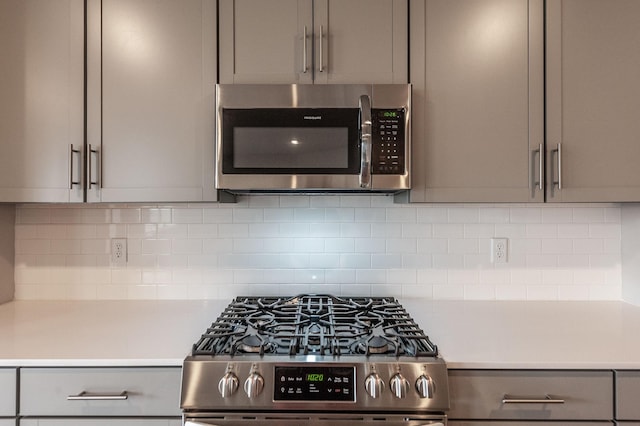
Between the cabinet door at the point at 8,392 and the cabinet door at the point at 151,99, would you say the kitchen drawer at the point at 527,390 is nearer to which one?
the cabinet door at the point at 151,99

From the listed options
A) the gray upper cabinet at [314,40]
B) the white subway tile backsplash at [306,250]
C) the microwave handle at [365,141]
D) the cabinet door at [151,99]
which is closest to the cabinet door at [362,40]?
the gray upper cabinet at [314,40]

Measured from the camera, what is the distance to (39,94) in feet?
4.88

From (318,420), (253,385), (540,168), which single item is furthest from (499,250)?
(253,385)

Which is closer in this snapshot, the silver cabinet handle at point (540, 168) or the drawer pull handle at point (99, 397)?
the drawer pull handle at point (99, 397)

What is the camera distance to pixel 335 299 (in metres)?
1.71

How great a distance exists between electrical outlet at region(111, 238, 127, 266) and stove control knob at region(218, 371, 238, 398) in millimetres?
985

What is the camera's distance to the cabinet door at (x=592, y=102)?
4.82ft

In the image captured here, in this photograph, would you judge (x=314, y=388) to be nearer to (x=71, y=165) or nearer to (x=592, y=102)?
(x=71, y=165)

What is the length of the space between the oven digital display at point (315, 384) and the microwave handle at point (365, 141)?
64 cm

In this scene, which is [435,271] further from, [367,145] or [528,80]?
[528,80]

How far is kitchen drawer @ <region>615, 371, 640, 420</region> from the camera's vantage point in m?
1.11

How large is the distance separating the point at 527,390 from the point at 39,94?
1877 millimetres

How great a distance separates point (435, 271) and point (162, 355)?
1.18 meters

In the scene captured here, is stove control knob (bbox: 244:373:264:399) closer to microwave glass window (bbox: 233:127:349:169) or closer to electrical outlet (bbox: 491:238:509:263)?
microwave glass window (bbox: 233:127:349:169)
